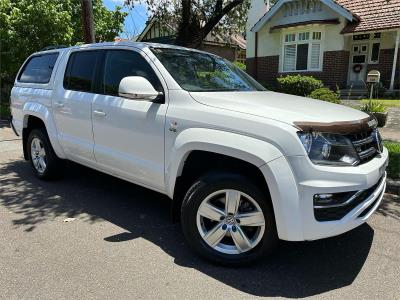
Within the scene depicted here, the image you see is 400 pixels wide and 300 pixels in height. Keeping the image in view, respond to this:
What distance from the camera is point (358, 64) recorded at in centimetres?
1892

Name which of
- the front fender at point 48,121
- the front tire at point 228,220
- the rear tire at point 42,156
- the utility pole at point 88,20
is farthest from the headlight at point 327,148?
the utility pole at point 88,20

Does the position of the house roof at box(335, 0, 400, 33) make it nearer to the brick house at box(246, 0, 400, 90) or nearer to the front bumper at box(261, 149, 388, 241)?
the brick house at box(246, 0, 400, 90)

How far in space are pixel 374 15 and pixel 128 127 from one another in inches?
672

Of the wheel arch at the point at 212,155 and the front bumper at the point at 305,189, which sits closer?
the front bumper at the point at 305,189

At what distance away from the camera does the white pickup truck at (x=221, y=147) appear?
3.10 metres

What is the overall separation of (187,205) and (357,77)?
57.5 feet

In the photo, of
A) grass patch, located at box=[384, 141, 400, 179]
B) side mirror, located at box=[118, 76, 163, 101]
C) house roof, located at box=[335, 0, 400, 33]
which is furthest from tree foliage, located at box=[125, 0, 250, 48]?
house roof, located at box=[335, 0, 400, 33]

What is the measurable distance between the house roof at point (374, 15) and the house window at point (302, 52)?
5.17 ft

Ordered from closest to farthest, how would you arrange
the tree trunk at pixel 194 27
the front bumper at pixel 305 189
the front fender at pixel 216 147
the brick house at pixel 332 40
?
the front bumper at pixel 305 189 < the front fender at pixel 216 147 < the tree trunk at pixel 194 27 < the brick house at pixel 332 40

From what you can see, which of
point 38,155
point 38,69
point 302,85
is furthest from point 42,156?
point 302,85

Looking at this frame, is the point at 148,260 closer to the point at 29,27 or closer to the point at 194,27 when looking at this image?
the point at 194,27

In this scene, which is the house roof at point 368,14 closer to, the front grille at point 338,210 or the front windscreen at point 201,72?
the front windscreen at point 201,72

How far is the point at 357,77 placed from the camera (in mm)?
19062

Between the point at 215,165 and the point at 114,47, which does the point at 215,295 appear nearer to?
the point at 215,165
